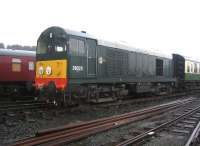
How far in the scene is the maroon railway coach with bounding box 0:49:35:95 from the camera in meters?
20.6

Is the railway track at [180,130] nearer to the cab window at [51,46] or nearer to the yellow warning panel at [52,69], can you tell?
the yellow warning panel at [52,69]

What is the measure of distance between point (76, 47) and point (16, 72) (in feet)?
27.7

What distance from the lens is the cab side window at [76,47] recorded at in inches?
549

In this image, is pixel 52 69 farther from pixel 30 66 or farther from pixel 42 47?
pixel 30 66

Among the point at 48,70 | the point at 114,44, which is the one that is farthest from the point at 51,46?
the point at 114,44

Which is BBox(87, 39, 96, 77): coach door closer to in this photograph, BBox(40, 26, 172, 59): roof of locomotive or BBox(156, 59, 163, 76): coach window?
BBox(40, 26, 172, 59): roof of locomotive

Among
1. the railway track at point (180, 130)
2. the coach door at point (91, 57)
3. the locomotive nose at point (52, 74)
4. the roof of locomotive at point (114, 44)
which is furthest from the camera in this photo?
the coach door at point (91, 57)

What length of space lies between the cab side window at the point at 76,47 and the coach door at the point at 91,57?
464 millimetres

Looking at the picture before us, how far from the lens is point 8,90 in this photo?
20.8m

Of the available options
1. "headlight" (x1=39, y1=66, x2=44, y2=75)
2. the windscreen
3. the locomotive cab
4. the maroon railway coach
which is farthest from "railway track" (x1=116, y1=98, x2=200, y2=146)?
the maroon railway coach

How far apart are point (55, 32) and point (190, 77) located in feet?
62.8

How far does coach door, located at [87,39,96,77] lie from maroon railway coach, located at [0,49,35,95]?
6.75 metres

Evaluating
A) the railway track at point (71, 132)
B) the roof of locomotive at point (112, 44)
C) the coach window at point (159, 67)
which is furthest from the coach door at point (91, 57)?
the coach window at point (159, 67)

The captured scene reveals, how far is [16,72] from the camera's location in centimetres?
2119
